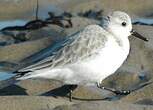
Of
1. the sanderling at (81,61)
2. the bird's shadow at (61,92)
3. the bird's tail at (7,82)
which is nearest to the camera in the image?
the sanderling at (81,61)

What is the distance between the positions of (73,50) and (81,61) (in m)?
0.17

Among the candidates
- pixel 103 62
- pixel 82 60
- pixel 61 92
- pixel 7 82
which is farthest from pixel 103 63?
pixel 7 82

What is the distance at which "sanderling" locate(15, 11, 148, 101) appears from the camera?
7938 mm

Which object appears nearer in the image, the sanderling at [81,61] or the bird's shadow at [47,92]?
the sanderling at [81,61]

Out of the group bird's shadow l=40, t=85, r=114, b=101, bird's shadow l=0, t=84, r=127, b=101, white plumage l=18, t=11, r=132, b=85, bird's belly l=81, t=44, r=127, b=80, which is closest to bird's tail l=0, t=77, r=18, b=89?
bird's shadow l=0, t=84, r=127, b=101

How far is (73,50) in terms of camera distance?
8047mm

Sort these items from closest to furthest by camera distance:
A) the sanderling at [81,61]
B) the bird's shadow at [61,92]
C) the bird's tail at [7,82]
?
the sanderling at [81,61] → the bird's tail at [7,82] → the bird's shadow at [61,92]

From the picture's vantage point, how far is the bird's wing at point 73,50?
797 centimetres

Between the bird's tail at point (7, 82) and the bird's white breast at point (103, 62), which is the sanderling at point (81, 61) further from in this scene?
the bird's tail at point (7, 82)

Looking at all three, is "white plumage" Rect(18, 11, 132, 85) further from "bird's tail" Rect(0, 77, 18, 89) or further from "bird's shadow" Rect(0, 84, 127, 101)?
"bird's shadow" Rect(0, 84, 127, 101)

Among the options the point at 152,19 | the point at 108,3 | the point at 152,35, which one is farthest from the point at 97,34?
the point at 108,3

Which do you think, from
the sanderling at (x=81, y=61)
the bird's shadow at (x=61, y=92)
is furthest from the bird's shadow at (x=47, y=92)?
the sanderling at (x=81, y=61)

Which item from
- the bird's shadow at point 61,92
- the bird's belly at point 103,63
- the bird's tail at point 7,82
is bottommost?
the bird's shadow at point 61,92

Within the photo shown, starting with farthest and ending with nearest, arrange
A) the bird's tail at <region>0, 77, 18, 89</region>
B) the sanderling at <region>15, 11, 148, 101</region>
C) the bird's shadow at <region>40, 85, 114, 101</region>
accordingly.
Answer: the bird's shadow at <region>40, 85, 114, 101</region>, the bird's tail at <region>0, 77, 18, 89</region>, the sanderling at <region>15, 11, 148, 101</region>
